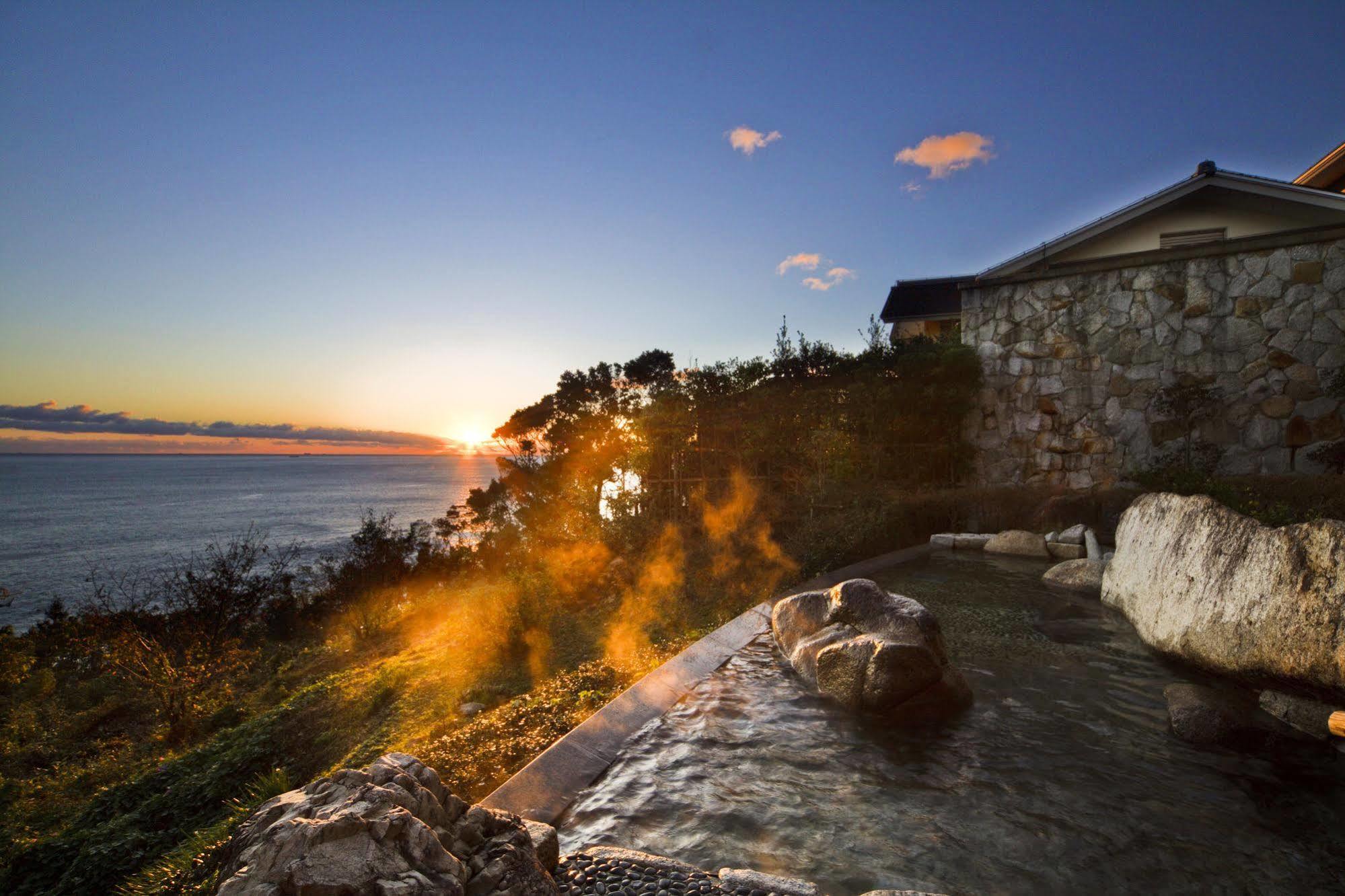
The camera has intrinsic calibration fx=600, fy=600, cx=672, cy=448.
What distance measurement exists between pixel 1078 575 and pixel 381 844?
801cm

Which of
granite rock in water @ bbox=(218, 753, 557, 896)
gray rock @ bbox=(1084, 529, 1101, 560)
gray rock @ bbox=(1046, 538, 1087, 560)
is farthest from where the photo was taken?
gray rock @ bbox=(1046, 538, 1087, 560)

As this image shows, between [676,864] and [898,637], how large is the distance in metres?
2.66

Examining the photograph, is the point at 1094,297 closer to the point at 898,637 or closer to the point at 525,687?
the point at 898,637

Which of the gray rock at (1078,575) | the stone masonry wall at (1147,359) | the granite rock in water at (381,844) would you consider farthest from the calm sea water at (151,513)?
the stone masonry wall at (1147,359)

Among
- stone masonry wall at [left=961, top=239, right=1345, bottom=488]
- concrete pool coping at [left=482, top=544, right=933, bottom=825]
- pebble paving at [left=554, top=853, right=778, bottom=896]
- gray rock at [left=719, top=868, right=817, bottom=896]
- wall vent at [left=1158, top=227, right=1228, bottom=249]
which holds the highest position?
wall vent at [left=1158, top=227, right=1228, bottom=249]

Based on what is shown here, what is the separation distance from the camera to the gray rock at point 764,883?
2.39 metres

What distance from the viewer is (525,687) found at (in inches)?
226

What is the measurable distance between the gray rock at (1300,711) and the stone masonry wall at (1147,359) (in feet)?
29.0

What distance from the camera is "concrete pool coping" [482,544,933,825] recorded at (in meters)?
3.19

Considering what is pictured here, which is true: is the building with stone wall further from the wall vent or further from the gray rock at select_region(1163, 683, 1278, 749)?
the gray rock at select_region(1163, 683, 1278, 749)

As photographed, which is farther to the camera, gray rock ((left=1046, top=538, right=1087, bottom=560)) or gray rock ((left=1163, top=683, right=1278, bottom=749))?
gray rock ((left=1046, top=538, right=1087, bottom=560))

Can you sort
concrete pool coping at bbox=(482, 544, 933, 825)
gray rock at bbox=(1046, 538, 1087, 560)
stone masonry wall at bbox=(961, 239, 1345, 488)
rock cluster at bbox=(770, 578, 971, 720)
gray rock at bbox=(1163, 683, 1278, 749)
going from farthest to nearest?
stone masonry wall at bbox=(961, 239, 1345, 488) < gray rock at bbox=(1046, 538, 1087, 560) < rock cluster at bbox=(770, 578, 971, 720) < gray rock at bbox=(1163, 683, 1278, 749) < concrete pool coping at bbox=(482, 544, 933, 825)

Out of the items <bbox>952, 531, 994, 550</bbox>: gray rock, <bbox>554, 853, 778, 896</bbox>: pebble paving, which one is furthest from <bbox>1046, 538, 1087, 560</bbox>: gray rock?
<bbox>554, 853, 778, 896</bbox>: pebble paving

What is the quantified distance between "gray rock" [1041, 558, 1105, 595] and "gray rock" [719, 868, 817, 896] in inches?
249
